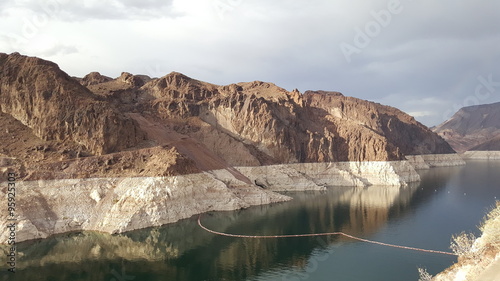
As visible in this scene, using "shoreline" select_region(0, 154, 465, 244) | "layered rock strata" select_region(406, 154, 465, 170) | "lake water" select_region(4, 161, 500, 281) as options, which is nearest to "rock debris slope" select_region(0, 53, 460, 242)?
"shoreline" select_region(0, 154, 465, 244)

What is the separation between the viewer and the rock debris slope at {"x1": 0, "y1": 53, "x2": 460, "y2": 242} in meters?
56.2

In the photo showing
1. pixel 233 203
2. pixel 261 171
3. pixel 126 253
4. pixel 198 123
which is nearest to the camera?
pixel 126 253

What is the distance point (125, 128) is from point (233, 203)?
26257 mm

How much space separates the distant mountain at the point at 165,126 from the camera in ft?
208

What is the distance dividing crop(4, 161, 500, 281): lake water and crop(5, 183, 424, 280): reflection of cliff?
0.12 metres

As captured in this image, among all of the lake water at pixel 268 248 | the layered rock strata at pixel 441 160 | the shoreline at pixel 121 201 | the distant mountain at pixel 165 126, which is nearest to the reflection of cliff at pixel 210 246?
the lake water at pixel 268 248

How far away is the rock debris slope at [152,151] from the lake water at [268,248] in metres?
4.58

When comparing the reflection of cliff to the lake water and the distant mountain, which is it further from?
the distant mountain

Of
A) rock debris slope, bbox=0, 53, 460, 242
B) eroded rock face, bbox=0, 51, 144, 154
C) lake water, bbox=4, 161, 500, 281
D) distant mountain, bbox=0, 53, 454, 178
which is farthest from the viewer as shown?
eroded rock face, bbox=0, 51, 144, 154

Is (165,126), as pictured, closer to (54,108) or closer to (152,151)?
(152,151)

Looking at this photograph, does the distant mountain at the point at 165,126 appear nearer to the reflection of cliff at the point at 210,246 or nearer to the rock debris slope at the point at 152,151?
the rock debris slope at the point at 152,151

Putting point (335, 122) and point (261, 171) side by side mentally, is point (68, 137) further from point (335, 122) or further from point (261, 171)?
point (335, 122)

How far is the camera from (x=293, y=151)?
358 feet

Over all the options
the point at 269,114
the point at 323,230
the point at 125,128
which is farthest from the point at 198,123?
the point at 323,230
